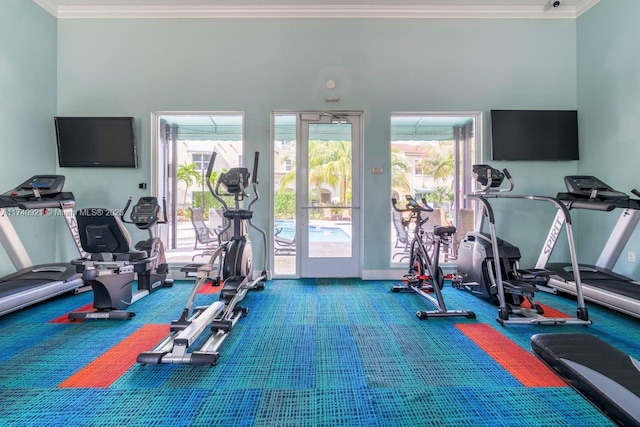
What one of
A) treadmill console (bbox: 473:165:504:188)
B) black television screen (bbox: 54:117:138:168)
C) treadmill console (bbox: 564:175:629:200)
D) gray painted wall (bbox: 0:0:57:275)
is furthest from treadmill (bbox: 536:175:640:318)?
gray painted wall (bbox: 0:0:57:275)

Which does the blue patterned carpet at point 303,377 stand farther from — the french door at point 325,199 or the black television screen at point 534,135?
the black television screen at point 534,135

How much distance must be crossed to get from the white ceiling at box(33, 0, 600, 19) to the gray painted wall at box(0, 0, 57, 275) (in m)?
0.55

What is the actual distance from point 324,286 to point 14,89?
16.4ft

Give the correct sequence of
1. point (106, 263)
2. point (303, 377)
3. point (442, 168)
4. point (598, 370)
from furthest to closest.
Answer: point (442, 168)
point (106, 263)
point (303, 377)
point (598, 370)

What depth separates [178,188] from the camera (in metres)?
5.32

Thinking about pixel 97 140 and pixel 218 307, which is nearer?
pixel 218 307

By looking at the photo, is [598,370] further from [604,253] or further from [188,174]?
[188,174]

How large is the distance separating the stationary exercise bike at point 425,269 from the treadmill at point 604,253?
4.33 ft

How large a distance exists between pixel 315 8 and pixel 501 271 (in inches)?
175

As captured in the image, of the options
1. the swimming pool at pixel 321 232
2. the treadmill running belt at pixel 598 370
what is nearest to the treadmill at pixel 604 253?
the treadmill running belt at pixel 598 370

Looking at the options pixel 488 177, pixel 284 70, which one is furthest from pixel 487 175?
pixel 284 70

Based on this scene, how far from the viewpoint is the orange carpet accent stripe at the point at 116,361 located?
1.95 m

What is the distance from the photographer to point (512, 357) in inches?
89.2

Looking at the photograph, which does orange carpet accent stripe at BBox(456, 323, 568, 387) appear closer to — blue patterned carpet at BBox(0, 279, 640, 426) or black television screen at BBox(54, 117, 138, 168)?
blue patterned carpet at BBox(0, 279, 640, 426)
